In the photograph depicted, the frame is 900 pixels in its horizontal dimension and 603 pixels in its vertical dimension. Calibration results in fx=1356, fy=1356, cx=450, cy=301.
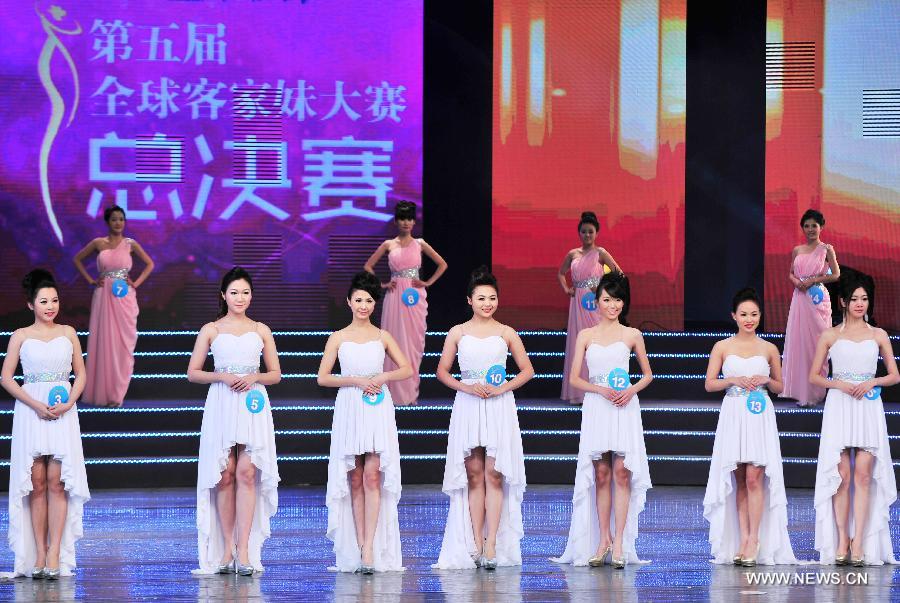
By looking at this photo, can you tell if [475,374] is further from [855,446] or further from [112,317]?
[112,317]

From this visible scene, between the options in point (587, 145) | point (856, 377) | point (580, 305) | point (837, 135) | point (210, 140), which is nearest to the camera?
point (856, 377)

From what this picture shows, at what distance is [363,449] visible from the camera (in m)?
6.22

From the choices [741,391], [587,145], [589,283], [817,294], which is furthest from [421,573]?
[587,145]

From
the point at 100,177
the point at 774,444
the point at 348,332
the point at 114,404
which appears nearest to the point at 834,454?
the point at 774,444

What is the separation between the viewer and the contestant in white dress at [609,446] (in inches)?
251

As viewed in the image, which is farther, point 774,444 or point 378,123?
point 378,123

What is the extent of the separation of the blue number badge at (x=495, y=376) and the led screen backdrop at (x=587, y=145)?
603cm

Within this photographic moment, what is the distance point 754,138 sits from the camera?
40.7ft

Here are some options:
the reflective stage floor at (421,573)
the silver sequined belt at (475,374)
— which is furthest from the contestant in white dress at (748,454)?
the silver sequined belt at (475,374)

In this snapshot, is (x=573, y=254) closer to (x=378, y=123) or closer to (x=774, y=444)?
(x=378, y=123)

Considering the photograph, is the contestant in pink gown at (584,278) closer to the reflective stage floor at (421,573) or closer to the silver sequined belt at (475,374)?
the reflective stage floor at (421,573)

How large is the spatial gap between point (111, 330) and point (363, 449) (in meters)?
4.67

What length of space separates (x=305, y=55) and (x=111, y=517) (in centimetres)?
537

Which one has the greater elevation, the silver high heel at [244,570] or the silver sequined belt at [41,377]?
the silver sequined belt at [41,377]
